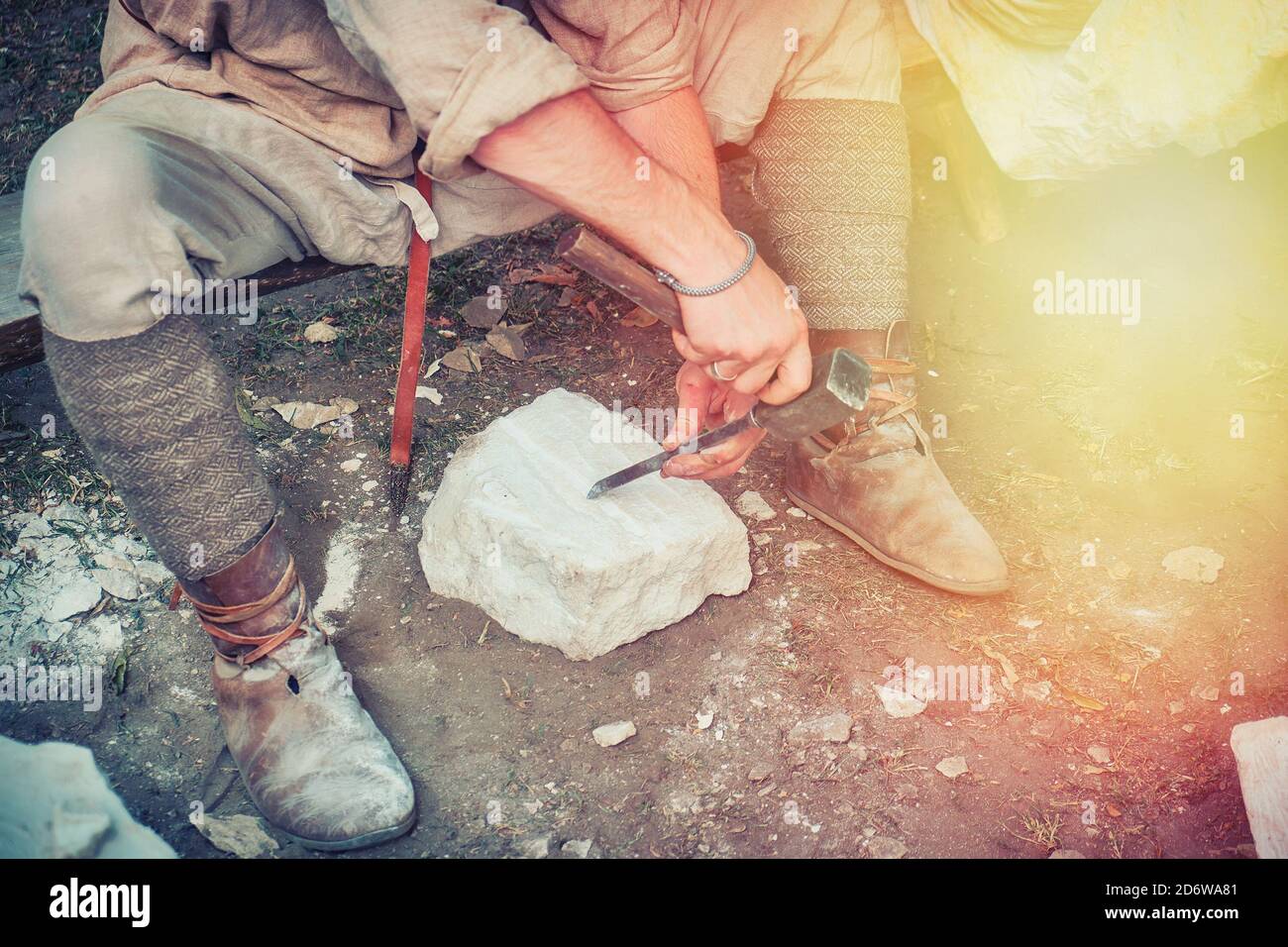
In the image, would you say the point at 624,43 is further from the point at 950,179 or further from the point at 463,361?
the point at 950,179

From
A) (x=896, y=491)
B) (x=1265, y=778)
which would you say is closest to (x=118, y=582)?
(x=896, y=491)

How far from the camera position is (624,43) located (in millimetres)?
2002

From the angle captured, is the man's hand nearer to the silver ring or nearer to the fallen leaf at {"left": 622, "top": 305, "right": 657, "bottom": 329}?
the silver ring

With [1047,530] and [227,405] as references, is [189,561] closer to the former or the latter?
[227,405]

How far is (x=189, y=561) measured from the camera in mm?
1797

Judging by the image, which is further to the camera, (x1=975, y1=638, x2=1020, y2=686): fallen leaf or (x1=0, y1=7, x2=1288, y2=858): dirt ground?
(x1=975, y1=638, x2=1020, y2=686): fallen leaf

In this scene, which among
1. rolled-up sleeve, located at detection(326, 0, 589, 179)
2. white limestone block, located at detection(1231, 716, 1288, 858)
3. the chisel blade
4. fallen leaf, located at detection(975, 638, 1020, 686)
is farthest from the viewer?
fallen leaf, located at detection(975, 638, 1020, 686)

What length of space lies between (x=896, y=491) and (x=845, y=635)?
1.27 feet

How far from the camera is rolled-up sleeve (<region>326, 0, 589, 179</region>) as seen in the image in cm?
157

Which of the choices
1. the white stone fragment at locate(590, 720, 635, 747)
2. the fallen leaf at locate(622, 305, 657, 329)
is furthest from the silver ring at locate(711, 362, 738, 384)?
the fallen leaf at locate(622, 305, 657, 329)

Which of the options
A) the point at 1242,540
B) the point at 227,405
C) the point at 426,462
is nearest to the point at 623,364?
the point at 426,462

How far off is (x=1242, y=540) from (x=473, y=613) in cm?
195

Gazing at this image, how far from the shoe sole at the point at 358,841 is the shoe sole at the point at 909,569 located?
1.28 metres

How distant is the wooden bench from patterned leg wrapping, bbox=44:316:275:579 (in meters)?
0.48
